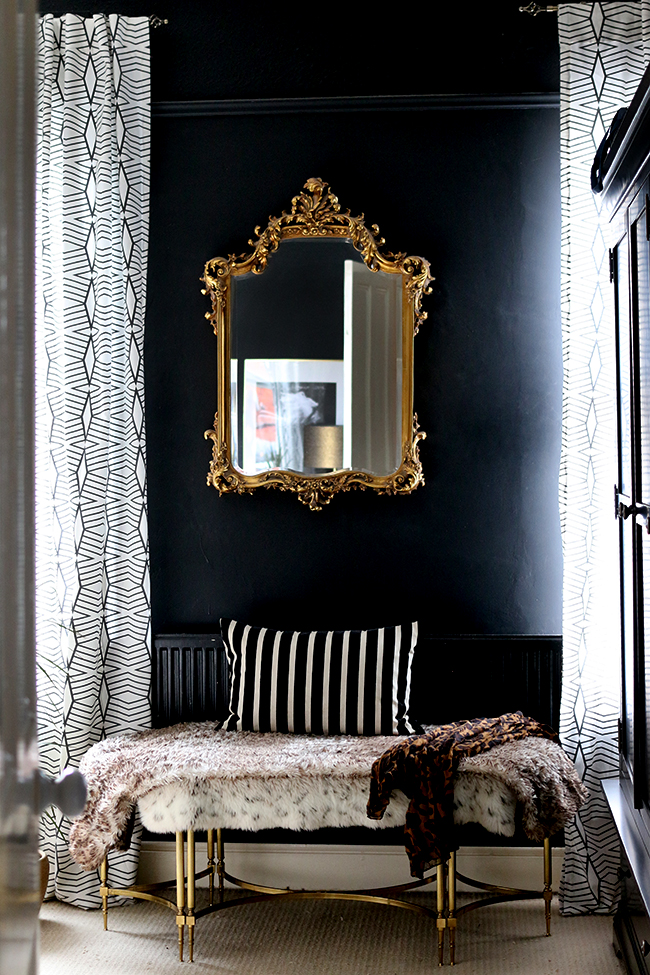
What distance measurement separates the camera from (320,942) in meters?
2.82

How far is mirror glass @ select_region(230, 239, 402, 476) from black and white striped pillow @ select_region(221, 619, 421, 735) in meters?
0.62

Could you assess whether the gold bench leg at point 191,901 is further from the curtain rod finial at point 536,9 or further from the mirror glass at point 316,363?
the curtain rod finial at point 536,9

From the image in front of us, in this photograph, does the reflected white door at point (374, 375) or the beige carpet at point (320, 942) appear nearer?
the beige carpet at point (320, 942)

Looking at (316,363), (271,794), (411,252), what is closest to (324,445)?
(316,363)

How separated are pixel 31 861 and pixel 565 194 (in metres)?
2.78

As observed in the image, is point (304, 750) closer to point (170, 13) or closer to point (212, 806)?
point (212, 806)

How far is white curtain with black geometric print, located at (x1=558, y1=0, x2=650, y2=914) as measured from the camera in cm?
301

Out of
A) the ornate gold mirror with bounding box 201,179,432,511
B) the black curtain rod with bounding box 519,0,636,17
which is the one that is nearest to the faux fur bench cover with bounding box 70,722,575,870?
the ornate gold mirror with bounding box 201,179,432,511


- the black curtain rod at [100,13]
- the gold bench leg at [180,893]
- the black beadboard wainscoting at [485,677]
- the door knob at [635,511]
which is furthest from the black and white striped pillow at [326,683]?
the black curtain rod at [100,13]

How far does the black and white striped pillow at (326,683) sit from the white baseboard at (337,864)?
491mm

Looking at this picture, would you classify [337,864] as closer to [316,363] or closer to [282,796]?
[282,796]

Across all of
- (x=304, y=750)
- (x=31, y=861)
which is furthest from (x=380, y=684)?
(x=31, y=861)

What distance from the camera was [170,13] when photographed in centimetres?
330

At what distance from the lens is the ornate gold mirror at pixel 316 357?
10.6 ft
